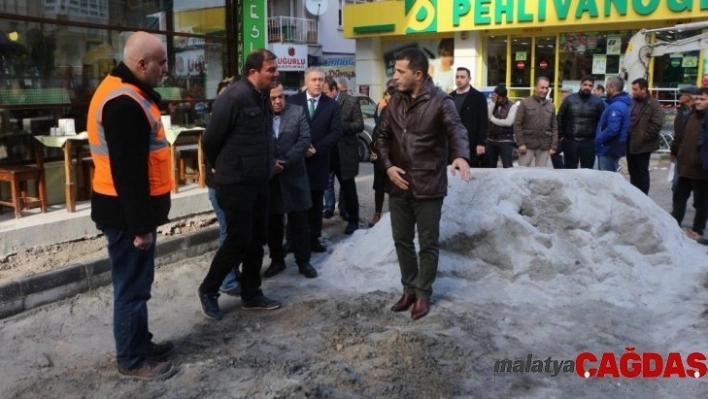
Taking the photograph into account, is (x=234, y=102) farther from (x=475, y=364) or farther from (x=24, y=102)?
(x=24, y=102)

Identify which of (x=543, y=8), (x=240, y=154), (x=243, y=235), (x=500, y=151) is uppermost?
(x=543, y=8)

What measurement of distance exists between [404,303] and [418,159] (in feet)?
3.59

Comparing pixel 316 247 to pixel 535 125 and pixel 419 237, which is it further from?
pixel 535 125

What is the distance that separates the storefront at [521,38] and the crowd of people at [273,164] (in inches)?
363

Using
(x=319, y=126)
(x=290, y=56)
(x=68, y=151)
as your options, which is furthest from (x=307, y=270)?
(x=290, y=56)

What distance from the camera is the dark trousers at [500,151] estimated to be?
8.28 meters

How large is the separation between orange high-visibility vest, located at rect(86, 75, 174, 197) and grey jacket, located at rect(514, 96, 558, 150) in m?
5.51

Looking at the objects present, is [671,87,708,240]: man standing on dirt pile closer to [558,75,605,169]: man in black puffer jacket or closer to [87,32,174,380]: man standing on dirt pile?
[558,75,605,169]: man in black puffer jacket

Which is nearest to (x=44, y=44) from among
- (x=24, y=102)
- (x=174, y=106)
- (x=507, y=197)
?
(x=24, y=102)

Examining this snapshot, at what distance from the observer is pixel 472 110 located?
7.39 m

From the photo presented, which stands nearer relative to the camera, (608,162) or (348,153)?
(348,153)

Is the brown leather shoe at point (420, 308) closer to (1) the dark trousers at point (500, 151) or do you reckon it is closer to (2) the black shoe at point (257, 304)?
(2) the black shoe at point (257, 304)

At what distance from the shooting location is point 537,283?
5273 mm

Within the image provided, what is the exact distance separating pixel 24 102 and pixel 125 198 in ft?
13.6
